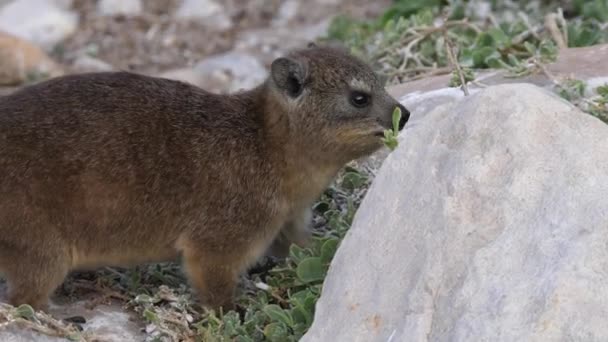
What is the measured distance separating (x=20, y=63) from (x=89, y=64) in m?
0.79

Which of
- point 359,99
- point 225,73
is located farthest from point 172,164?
point 225,73

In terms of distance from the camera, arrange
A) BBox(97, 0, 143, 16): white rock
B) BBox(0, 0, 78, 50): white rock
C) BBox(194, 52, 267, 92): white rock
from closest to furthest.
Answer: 1. BBox(194, 52, 267, 92): white rock
2. BBox(0, 0, 78, 50): white rock
3. BBox(97, 0, 143, 16): white rock

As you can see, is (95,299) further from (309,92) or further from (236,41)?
(236,41)

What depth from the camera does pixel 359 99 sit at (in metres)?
5.92

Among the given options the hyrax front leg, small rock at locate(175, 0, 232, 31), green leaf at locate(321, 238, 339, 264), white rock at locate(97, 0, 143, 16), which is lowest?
small rock at locate(175, 0, 232, 31)

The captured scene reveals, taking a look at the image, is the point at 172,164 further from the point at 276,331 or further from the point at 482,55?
the point at 482,55

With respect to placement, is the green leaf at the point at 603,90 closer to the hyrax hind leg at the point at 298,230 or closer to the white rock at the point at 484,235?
the white rock at the point at 484,235

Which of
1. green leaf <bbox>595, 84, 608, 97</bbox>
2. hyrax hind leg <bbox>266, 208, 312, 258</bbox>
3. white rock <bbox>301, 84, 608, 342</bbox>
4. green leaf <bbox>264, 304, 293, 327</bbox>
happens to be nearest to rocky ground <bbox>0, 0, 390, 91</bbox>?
hyrax hind leg <bbox>266, 208, 312, 258</bbox>

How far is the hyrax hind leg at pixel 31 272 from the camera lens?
5.41 m

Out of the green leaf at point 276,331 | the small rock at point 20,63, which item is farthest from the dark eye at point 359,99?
the small rock at point 20,63

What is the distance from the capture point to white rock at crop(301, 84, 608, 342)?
3975 mm

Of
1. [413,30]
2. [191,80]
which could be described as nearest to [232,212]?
[413,30]

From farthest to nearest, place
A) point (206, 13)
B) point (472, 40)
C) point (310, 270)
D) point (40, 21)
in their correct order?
point (206, 13) < point (40, 21) < point (472, 40) < point (310, 270)

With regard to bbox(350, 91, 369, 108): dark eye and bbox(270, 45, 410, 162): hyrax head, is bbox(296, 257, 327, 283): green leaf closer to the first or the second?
bbox(270, 45, 410, 162): hyrax head
